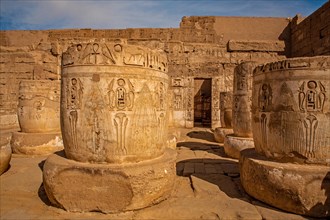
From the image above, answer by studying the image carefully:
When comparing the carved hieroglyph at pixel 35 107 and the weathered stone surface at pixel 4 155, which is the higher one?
the carved hieroglyph at pixel 35 107

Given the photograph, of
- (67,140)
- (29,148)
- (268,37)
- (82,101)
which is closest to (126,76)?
(82,101)

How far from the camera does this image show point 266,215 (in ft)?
8.50

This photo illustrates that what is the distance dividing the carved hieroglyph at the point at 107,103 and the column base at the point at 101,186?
195 millimetres

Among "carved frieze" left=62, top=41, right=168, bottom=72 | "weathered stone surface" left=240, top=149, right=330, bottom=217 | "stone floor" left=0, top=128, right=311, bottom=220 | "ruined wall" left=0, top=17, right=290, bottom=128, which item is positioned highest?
"ruined wall" left=0, top=17, right=290, bottom=128

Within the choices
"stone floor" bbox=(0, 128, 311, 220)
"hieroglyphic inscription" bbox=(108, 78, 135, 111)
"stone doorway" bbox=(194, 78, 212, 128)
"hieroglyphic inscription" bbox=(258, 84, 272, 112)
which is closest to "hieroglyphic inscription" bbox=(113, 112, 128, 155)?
"hieroglyphic inscription" bbox=(108, 78, 135, 111)

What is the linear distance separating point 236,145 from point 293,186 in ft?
9.09

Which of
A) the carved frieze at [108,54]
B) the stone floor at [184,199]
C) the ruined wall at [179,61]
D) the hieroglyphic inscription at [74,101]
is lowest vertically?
the stone floor at [184,199]

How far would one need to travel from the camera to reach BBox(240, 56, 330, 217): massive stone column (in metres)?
2.59

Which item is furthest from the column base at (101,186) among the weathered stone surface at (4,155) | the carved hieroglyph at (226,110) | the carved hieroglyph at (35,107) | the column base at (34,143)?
the carved hieroglyph at (226,110)

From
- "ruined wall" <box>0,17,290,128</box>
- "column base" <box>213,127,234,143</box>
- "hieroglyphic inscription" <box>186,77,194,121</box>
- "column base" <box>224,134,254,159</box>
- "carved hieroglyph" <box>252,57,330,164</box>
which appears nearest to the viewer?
"carved hieroglyph" <box>252,57,330,164</box>

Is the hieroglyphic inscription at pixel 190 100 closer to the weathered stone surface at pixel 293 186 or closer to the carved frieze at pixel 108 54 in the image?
the weathered stone surface at pixel 293 186

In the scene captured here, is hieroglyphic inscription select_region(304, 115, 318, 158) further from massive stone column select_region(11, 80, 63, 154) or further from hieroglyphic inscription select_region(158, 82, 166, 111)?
massive stone column select_region(11, 80, 63, 154)

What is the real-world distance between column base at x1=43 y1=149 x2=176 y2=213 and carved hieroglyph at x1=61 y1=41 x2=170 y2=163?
0.64 feet

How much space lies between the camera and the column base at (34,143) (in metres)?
5.42
